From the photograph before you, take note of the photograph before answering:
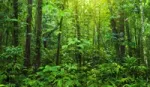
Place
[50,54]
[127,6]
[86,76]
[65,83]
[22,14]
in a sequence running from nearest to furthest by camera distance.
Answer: [65,83] → [86,76] → [127,6] → [22,14] → [50,54]

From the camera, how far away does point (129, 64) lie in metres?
10.9

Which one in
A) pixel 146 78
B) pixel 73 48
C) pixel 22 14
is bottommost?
pixel 146 78

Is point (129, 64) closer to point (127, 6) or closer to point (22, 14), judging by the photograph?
point (127, 6)

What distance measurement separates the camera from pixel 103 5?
17047 mm

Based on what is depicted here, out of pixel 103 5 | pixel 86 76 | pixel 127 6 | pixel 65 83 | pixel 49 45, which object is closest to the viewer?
pixel 65 83

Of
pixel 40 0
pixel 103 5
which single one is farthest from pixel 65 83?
pixel 103 5

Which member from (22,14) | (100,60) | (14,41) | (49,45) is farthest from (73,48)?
(49,45)

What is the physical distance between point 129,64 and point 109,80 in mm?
1872

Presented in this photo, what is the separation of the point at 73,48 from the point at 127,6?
→ 3.92m

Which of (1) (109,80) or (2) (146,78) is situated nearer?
(1) (109,80)

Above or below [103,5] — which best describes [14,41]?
below

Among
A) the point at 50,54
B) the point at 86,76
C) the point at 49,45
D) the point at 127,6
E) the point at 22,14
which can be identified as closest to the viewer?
the point at 86,76

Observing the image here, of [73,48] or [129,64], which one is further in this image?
[73,48]

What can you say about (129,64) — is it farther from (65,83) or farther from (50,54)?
(50,54)
